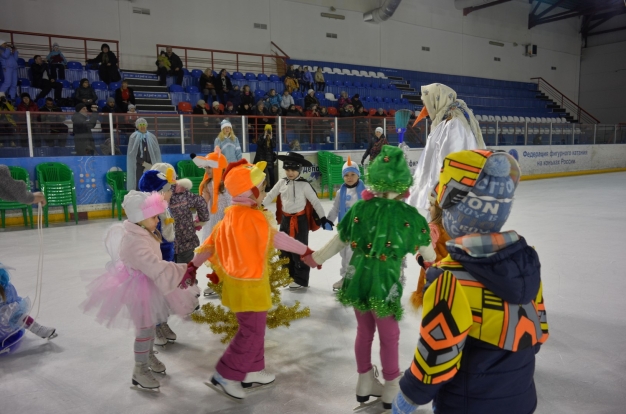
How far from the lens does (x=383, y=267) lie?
212cm

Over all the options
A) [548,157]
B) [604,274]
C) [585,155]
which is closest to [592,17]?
[585,155]

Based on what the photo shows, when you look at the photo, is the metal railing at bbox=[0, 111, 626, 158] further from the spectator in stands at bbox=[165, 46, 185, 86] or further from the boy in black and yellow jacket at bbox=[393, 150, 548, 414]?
the boy in black and yellow jacket at bbox=[393, 150, 548, 414]

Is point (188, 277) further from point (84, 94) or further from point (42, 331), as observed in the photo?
point (84, 94)

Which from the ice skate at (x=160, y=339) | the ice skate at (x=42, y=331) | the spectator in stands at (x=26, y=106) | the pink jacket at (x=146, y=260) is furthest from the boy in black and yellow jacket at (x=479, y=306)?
the spectator in stands at (x=26, y=106)

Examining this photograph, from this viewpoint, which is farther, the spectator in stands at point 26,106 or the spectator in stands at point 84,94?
the spectator in stands at point 84,94

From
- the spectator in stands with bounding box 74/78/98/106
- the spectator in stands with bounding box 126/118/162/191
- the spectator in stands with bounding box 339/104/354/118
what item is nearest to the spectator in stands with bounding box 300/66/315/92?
the spectator in stands with bounding box 339/104/354/118

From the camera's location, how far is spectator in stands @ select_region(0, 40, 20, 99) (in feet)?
32.3

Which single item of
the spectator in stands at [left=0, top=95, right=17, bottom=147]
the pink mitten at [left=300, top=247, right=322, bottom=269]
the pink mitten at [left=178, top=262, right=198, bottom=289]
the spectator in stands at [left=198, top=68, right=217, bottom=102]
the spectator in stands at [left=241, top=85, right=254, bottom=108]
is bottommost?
the pink mitten at [left=178, top=262, right=198, bottom=289]

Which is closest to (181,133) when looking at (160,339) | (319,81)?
(160,339)

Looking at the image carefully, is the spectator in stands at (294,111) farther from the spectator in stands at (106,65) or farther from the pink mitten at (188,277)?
the pink mitten at (188,277)

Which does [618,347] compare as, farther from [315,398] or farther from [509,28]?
[509,28]

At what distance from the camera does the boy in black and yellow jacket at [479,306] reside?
3.62ft

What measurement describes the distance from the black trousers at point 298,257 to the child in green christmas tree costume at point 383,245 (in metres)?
1.83

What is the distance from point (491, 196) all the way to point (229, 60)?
14.9m
